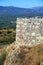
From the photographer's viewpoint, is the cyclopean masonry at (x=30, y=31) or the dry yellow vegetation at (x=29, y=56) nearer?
the dry yellow vegetation at (x=29, y=56)

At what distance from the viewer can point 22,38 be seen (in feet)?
52.9

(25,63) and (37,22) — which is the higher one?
(37,22)

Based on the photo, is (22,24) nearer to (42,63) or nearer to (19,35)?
(19,35)

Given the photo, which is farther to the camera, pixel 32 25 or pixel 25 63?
pixel 32 25

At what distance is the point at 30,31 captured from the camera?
48.7 feet

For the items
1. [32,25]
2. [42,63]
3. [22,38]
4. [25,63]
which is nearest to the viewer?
[42,63]

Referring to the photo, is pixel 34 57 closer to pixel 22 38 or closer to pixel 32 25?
pixel 32 25

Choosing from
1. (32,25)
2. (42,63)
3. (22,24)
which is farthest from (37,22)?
(42,63)

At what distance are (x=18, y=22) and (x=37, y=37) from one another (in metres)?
3.16

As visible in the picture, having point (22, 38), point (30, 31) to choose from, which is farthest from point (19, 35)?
point (30, 31)

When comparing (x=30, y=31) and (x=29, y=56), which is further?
(x=30, y=31)

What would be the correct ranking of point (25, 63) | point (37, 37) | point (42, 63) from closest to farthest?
point (42, 63), point (25, 63), point (37, 37)

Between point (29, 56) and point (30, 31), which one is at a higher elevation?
point (30, 31)

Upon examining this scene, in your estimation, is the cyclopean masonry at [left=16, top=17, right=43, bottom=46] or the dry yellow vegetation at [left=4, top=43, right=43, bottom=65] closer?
the dry yellow vegetation at [left=4, top=43, right=43, bottom=65]
